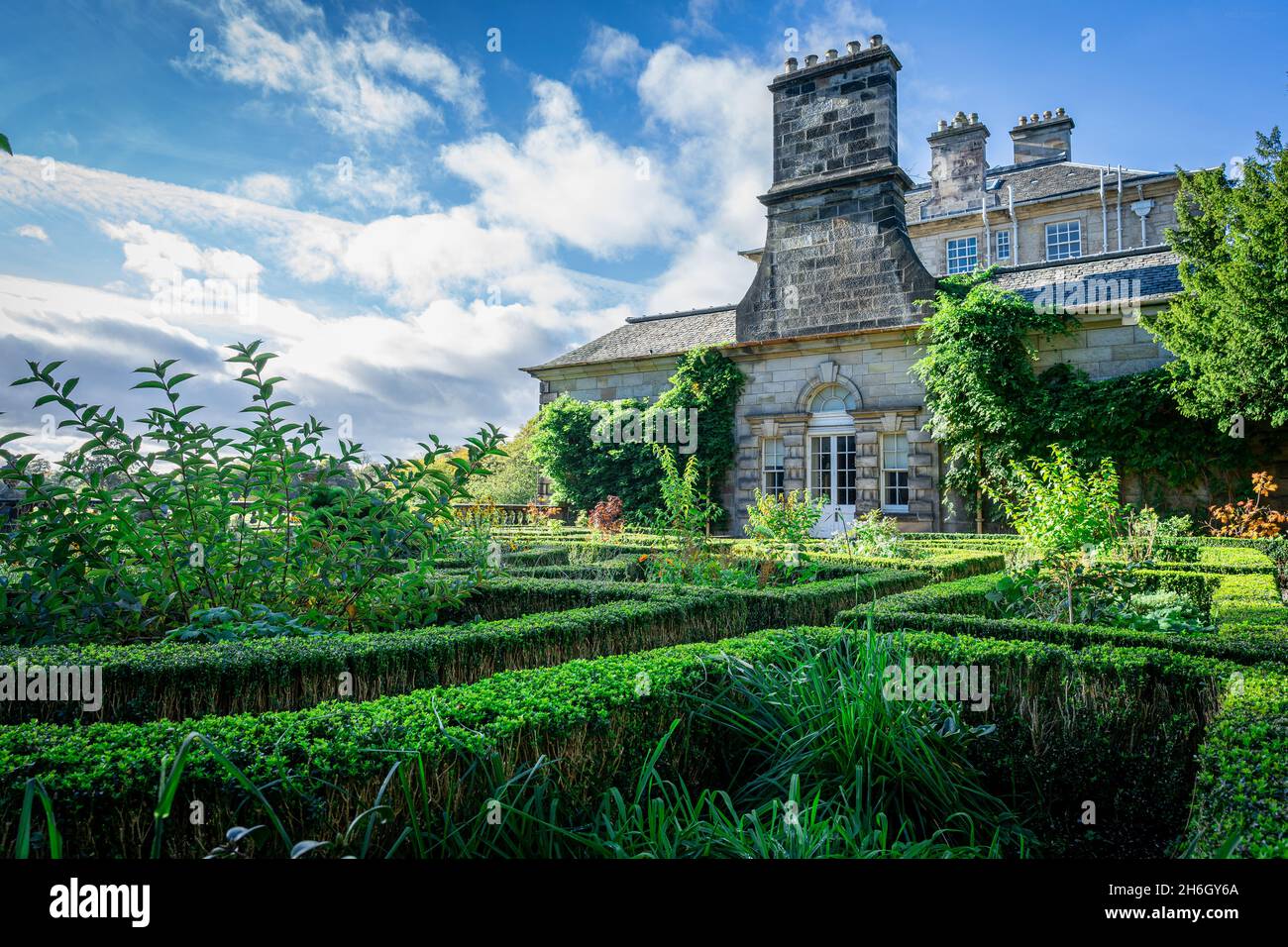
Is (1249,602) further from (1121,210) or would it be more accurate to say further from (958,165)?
(958,165)

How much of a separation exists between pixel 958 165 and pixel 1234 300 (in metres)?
14.8

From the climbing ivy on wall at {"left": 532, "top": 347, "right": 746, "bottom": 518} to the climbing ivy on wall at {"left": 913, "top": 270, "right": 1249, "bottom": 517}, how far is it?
15.0 feet

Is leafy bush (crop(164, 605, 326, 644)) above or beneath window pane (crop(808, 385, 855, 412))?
beneath

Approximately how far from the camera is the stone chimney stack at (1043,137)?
26.7 meters

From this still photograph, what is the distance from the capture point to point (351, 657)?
3816mm

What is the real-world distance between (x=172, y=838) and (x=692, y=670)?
199 centimetres

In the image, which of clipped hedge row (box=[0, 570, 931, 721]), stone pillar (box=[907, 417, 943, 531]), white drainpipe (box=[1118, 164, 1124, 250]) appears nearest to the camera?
clipped hedge row (box=[0, 570, 931, 721])

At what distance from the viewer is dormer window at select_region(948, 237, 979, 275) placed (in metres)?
25.2

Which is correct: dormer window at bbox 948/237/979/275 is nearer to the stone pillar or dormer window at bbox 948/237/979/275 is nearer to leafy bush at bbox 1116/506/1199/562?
the stone pillar

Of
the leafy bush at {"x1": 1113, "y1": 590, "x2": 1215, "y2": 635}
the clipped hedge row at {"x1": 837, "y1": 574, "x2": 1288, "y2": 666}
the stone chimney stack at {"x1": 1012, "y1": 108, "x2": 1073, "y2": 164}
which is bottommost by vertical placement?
the leafy bush at {"x1": 1113, "y1": 590, "x2": 1215, "y2": 635}

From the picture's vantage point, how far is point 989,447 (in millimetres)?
15391

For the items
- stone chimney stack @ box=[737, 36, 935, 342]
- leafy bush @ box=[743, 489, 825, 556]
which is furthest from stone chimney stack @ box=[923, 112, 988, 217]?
leafy bush @ box=[743, 489, 825, 556]

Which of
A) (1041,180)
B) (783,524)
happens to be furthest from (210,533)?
(1041,180)

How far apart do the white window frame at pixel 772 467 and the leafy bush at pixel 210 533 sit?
1356cm
